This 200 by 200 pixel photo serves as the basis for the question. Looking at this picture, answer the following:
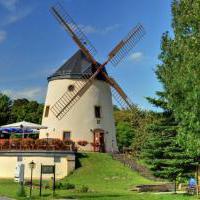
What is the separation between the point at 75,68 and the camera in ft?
163

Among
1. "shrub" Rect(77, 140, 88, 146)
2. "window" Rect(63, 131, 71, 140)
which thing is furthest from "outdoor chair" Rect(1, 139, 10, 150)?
"shrub" Rect(77, 140, 88, 146)

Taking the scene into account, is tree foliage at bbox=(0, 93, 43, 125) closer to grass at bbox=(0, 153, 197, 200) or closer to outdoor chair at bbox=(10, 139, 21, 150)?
outdoor chair at bbox=(10, 139, 21, 150)

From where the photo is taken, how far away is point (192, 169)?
2736 centimetres

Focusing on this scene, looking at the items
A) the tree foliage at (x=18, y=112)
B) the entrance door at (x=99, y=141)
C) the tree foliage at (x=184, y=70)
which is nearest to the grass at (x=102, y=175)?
the entrance door at (x=99, y=141)

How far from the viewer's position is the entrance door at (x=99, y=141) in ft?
157

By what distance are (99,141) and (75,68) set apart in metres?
7.51

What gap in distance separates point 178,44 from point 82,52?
2810 centimetres

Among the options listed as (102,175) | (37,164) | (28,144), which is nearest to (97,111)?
(28,144)

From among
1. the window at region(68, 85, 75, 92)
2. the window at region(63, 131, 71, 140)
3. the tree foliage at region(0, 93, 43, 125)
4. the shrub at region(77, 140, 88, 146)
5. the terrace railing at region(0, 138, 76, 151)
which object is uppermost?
the tree foliage at region(0, 93, 43, 125)

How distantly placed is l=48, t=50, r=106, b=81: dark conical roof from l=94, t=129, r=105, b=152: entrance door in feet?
18.0

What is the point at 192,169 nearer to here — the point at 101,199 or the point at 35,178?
the point at 101,199

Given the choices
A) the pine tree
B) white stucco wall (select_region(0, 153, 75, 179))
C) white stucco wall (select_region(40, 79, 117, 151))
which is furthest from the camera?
white stucco wall (select_region(40, 79, 117, 151))

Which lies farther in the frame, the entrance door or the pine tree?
the entrance door

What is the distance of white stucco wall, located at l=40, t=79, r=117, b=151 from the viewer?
158 feet
